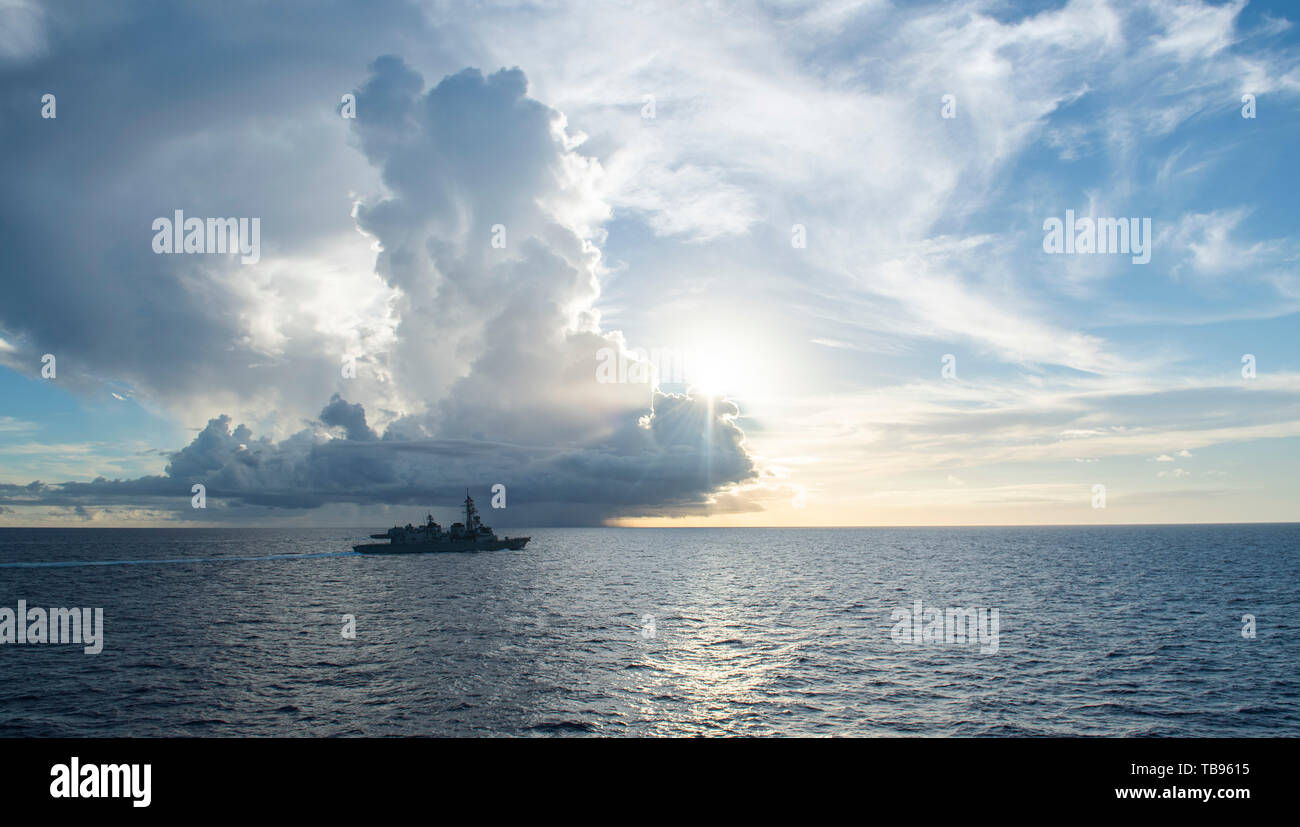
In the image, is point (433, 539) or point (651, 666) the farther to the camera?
point (433, 539)

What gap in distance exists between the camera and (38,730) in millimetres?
35312

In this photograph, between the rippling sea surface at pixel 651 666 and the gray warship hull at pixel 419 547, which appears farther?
the gray warship hull at pixel 419 547

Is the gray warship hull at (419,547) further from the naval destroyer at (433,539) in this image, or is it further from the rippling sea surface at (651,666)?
the rippling sea surface at (651,666)

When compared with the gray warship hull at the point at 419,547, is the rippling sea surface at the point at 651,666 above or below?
above

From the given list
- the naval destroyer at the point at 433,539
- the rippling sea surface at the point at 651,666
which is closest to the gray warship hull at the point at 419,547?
the naval destroyer at the point at 433,539

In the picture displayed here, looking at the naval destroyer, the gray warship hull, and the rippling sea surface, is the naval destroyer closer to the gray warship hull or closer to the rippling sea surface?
the gray warship hull

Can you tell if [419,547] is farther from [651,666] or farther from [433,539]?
[651,666]

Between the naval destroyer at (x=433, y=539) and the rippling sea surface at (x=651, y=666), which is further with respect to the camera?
the naval destroyer at (x=433, y=539)

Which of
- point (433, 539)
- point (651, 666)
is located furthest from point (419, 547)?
point (651, 666)

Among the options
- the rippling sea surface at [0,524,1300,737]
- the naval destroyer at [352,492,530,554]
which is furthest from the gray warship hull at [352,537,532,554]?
the rippling sea surface at [0,524,1300,737]

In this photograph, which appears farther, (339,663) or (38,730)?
(339,663)
